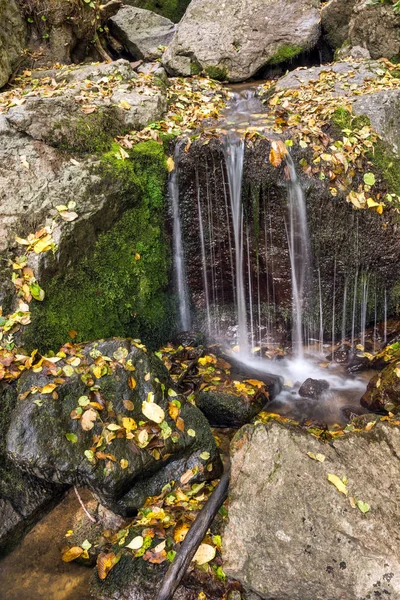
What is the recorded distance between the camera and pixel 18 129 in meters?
5.12

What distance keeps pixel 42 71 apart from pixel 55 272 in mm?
5973

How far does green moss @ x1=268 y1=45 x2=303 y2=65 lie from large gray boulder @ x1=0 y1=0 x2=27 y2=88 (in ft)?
16.3

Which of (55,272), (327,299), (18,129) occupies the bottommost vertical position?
(327,299)

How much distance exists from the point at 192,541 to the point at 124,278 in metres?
3.20

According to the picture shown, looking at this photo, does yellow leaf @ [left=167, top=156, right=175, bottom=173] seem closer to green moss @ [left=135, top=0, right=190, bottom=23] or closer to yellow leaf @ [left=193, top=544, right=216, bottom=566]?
yellow leaf @ [left=193, top=544, right=216, bottom=566]

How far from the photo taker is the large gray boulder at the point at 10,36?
790cm

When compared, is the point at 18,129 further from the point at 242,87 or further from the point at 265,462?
the point at 242,87

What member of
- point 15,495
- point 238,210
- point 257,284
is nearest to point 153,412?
point 15,495

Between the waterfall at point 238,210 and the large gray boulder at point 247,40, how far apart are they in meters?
4.00

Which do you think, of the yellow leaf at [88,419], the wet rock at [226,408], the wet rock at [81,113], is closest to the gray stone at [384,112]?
the wet rock at [81,113]

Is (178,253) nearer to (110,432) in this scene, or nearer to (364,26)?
(110,432)

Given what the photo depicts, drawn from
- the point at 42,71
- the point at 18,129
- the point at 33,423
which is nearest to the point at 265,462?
the point at 33,423

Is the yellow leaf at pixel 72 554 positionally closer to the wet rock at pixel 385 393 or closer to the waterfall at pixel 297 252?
the wet rock at pixel 385 393

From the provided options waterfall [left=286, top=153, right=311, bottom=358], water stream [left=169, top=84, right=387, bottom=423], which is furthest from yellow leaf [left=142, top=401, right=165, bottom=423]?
waterfall [left=286, top=153, right=311, bottom=358]
